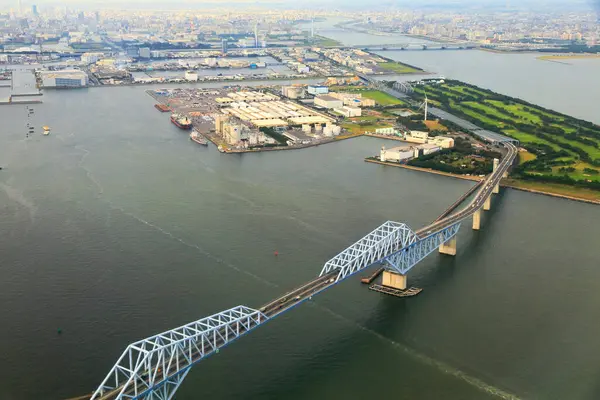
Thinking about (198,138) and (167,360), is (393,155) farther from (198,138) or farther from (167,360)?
(167,360)

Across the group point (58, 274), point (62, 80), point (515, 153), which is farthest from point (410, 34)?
point (58, 274)

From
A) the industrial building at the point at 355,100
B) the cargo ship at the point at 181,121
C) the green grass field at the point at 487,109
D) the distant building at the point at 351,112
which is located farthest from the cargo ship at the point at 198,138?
the green grass field at the point at 487,109

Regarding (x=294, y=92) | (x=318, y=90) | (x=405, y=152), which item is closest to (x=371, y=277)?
(x=405, y=152)

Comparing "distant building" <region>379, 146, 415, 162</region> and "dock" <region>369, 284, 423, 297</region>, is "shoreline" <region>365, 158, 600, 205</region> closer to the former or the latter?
"distant building" <region>379, 146, 415, 162</region>

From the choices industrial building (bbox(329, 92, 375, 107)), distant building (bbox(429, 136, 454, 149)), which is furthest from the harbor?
distant building (bbox(429, 136, 454, 149))

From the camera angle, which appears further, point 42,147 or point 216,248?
point 42,147

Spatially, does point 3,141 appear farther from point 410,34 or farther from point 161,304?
point 410,34

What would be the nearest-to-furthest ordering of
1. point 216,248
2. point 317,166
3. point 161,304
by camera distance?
1. point 161,304
2. point 216,248
3. point 317,166
